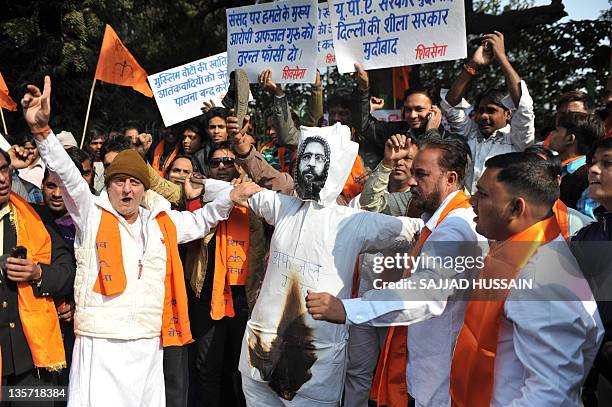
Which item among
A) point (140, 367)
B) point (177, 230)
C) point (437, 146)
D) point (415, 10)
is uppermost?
point (415, 10)

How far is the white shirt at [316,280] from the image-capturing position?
4.14 meters

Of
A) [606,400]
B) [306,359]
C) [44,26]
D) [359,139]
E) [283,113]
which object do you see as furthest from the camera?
[44,26]

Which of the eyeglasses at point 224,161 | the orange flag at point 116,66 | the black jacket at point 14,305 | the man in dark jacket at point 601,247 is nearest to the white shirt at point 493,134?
the man in dark jacket at point 601,247

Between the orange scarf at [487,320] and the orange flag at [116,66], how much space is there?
5.88 m

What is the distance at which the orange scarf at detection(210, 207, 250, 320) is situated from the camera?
520cm

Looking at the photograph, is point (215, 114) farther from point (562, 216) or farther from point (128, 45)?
point (128, 45)

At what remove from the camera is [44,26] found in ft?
38.6

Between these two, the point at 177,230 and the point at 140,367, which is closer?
the point at 140,367

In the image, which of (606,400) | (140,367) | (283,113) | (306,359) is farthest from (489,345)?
(283,113)

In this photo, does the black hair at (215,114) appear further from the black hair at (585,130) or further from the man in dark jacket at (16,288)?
the black hair at (585,130)

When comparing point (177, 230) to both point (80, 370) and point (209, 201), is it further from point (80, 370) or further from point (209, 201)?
point (80, 370)

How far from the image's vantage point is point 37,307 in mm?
4711

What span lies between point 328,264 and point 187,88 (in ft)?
12.1

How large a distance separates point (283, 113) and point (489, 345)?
3.12 metres
